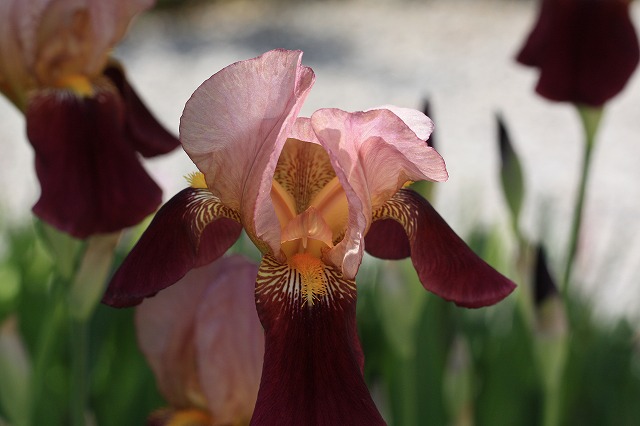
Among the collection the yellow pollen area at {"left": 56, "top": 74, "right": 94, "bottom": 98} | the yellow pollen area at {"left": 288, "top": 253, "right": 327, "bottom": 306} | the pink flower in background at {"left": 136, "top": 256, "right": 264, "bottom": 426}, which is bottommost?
the pink flower in background at {"left": 136, "top": 256, "right": 264, "bottom": 426}

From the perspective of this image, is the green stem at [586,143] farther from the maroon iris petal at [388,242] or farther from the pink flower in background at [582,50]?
the maroon iris petal at [388,242]

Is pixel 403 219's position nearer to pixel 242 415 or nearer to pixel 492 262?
pixel 242 415

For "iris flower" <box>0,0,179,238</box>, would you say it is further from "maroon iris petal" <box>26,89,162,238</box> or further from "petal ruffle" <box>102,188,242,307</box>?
"petal ruffle" <box>102,188,242,307</box>

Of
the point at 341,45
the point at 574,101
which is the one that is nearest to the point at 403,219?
the point at 574,101

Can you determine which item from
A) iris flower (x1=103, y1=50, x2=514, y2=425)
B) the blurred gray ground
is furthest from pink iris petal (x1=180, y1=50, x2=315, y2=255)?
the blurred gray ground

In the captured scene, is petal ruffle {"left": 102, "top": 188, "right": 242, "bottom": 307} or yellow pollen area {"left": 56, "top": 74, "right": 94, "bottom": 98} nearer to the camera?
petal ruffle {"left": 102, "top": 188, "right": 242, "bottom": 307}

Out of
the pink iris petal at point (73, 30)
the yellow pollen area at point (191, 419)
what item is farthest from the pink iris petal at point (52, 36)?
the yellow pollen area at point (191, 419)
